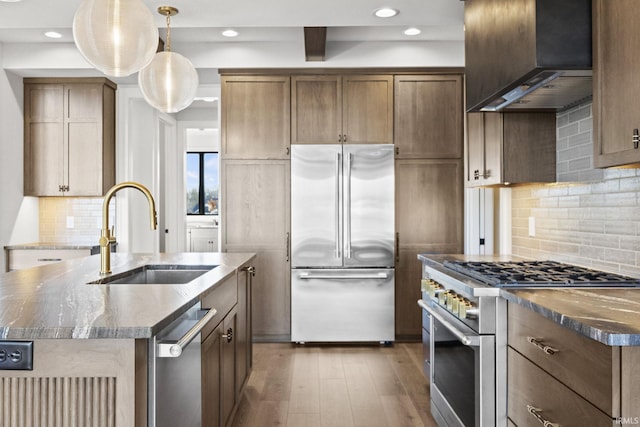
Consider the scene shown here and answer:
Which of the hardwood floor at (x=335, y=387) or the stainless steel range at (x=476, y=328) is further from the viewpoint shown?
the hardwood floor at (x=335, y=387)

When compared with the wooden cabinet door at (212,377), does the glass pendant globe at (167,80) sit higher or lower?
higher

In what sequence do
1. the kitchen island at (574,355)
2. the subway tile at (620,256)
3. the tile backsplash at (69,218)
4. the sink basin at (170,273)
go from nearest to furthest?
1. the kitchen island at (574,355)
2. the subway tile at (620,256)
3. the sink basin at (170,273)
4. the tile backsplash at (69,218)

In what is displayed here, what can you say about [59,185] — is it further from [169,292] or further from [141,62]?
[169,292]

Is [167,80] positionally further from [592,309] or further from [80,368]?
[592,309]

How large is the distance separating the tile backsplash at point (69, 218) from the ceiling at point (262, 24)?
1250 mm

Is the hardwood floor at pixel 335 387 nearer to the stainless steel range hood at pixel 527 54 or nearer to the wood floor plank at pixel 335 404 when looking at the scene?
the wood floor plank at pixel 335 404

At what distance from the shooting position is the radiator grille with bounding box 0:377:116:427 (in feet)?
4.22

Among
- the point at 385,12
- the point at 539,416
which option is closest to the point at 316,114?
the point at 385,12

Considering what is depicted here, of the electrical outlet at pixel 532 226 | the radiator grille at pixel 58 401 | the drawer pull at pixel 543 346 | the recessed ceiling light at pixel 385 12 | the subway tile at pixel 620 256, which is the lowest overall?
the radiator grille at pixel 58 401

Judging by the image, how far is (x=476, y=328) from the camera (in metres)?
2.06

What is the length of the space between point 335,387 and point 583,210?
6.27ft

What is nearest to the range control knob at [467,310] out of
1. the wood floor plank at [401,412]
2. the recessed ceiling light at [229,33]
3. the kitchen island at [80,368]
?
the wood floor plank at [401,412]

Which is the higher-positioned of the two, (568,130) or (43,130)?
(43,130)

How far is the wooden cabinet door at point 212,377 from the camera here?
1.90 meters
